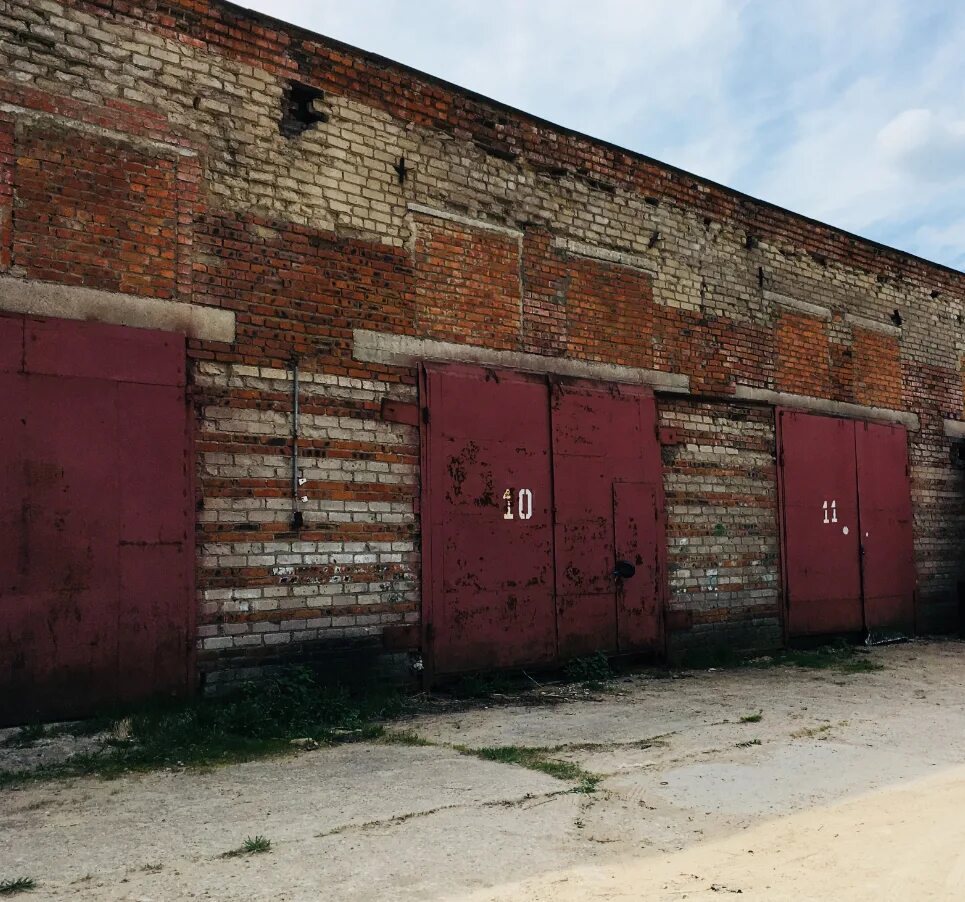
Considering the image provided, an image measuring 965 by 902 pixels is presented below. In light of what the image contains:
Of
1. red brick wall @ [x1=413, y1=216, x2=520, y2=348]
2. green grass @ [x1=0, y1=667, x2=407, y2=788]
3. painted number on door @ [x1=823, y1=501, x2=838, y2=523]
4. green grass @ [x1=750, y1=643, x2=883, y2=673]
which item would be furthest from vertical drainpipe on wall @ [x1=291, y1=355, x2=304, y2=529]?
painted number on door @ [x1=823, y1=501, x2=838, y2=523]

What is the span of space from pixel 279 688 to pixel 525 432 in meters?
2.95

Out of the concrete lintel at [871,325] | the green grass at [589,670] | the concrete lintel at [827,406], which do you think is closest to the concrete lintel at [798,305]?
the concrete lintel at [871,325]

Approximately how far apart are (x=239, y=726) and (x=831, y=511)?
7.26 m

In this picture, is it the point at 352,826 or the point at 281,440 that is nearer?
the point at 352,826

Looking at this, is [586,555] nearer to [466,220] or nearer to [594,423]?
[594,423]

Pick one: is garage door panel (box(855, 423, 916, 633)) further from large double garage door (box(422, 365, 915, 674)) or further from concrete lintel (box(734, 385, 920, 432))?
large double garage door (box(422, 365, 915, 674))

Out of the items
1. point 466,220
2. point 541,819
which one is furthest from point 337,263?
point 541,819

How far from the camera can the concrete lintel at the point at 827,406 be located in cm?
967

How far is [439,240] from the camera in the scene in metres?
7.39

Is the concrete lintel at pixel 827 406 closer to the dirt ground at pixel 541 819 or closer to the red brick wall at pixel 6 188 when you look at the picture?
the dirt ground at pixel 541 819

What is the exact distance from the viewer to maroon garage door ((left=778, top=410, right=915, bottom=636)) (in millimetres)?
9844

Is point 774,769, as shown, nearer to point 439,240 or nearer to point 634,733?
point 634,733

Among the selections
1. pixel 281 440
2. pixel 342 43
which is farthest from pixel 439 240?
pixel 281 440

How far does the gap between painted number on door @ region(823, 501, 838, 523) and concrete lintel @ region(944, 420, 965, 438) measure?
2983mm
